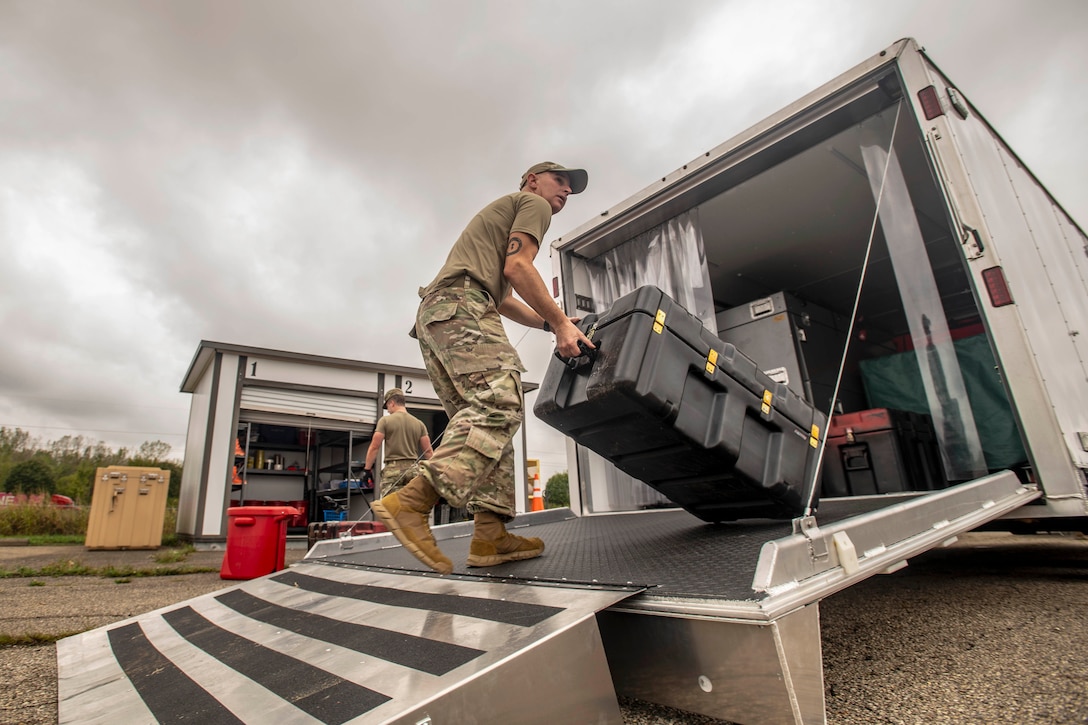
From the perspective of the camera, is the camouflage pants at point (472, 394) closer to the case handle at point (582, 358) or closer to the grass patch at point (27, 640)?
the case handle at point (582, 358)

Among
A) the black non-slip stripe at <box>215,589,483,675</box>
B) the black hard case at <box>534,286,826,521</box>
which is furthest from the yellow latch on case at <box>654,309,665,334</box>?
the black non-slip stripe at <box>215,589,483,675</box>

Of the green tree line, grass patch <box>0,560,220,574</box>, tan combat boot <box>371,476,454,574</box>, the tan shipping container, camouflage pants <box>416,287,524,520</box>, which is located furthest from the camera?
the green tree line

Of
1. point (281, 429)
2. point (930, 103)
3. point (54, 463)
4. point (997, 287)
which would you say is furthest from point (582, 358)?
point (54, 463)

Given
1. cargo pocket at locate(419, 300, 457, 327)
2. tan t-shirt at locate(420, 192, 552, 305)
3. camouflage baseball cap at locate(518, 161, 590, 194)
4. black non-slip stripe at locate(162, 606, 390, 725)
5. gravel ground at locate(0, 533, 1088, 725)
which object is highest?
camouflage baseball cap at locate(518, 161, 590, 194)

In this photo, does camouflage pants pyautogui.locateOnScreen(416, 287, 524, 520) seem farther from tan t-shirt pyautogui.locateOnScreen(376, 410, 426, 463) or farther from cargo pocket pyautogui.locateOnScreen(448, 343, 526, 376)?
tan t-shirt pyautogui.locateOnScreen(376, 410, 426, 463)

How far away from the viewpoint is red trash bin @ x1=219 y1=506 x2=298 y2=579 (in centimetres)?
424

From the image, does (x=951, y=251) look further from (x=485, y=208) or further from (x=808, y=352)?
(x=485, y=208)

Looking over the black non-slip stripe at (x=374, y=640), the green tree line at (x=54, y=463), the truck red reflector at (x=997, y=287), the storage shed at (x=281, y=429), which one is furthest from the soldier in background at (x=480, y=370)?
the green tree line at (x=54, y=463)

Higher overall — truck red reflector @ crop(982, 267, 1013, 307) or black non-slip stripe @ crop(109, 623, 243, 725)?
truck red reflector @ crop(982, 267, 1013, 307)

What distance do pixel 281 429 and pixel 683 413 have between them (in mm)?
11706

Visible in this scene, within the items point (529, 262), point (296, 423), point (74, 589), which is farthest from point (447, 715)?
point (296, 423)

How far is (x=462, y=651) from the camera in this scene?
0.96 m

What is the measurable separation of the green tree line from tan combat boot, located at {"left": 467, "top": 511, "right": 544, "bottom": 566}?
35.3 m

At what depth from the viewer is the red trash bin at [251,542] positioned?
4242 millimetres
